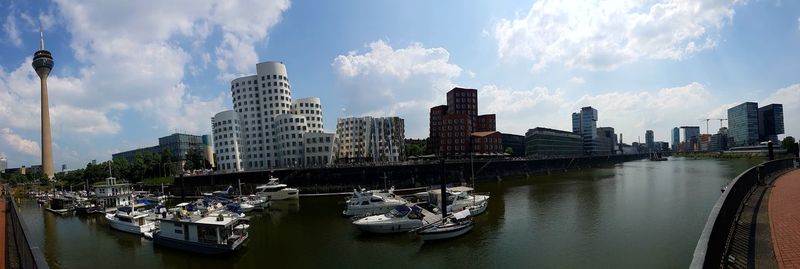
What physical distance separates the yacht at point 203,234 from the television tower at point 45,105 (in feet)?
657

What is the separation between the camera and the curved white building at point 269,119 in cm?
→ 12238

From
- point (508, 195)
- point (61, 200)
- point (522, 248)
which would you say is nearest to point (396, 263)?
point (522, 248)

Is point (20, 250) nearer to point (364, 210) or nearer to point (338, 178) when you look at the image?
point (364, 210)

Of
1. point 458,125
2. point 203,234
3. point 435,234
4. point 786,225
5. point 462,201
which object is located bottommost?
point 435,234

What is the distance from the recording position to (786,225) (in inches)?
902

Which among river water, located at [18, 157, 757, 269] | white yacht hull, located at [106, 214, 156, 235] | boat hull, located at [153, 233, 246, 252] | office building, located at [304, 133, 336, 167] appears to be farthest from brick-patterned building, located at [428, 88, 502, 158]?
boat hull, located at [153, 233, 246, 252]

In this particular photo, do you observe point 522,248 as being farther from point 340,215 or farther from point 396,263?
point 340,215

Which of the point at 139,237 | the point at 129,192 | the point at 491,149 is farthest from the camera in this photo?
the point at 491,149

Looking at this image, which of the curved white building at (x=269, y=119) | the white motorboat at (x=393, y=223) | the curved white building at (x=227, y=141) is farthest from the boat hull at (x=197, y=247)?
the curved white building at (x=227, y=141)

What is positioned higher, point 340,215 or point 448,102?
point 448,102

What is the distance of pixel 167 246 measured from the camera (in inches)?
1609

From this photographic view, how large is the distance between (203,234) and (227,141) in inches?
3751

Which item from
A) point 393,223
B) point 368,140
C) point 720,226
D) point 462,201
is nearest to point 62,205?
point 393,223

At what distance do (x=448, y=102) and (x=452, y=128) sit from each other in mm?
36235
